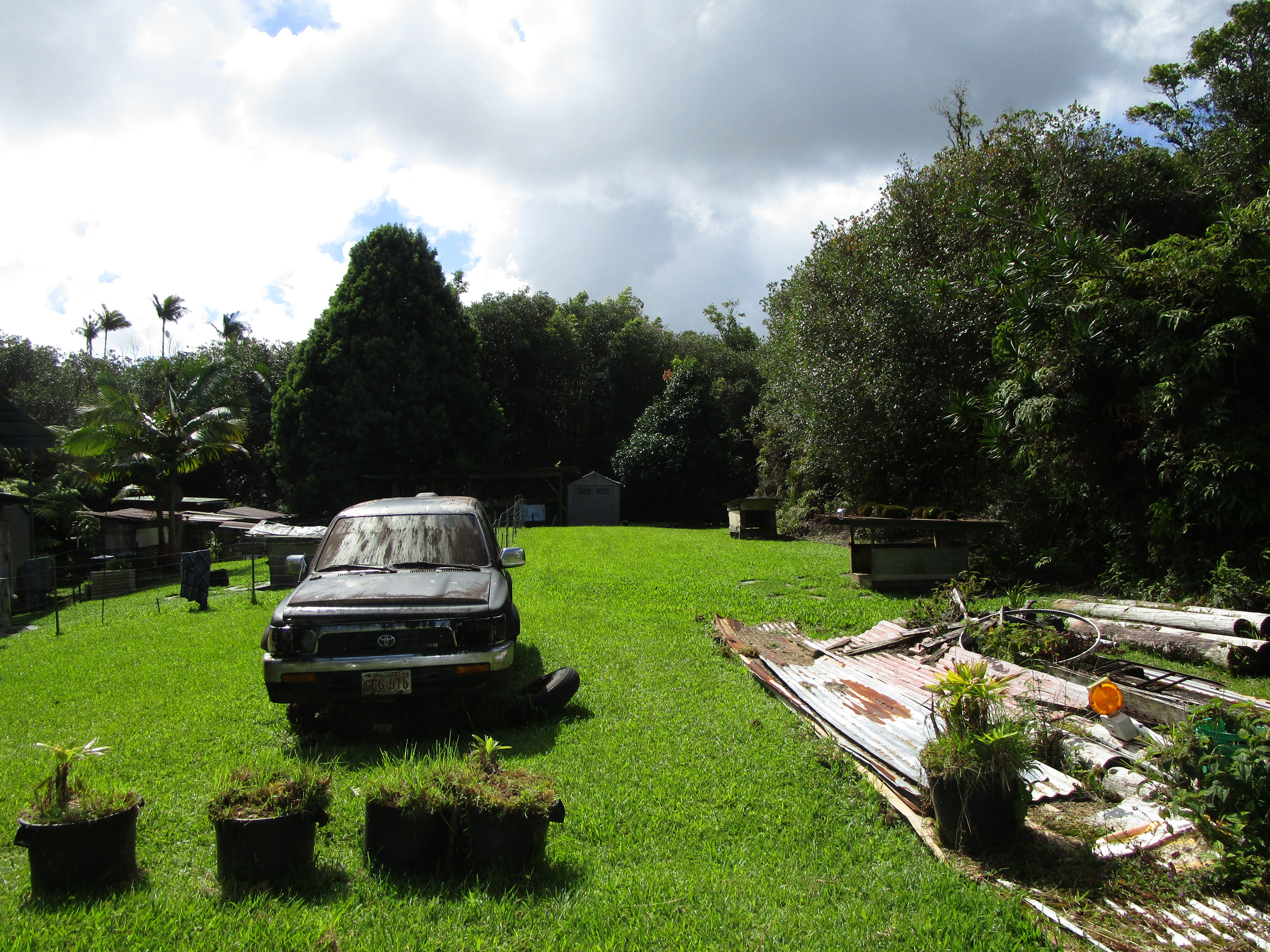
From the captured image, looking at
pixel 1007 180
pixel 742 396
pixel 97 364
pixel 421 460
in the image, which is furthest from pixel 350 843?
pixel 97 364

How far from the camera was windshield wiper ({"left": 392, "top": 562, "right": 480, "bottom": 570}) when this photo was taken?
20.4ft

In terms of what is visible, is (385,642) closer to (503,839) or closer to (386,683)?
(386,683)

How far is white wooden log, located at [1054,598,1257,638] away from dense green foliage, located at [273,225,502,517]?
86.5 ft

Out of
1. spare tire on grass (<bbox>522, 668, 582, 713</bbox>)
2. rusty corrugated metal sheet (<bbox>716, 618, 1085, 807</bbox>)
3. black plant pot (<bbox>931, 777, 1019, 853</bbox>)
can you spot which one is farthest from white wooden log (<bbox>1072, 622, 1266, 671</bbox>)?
spare tire on grass (<bbox>522, 668, 582, 713</bbox>)

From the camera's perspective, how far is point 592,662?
23.9 ft

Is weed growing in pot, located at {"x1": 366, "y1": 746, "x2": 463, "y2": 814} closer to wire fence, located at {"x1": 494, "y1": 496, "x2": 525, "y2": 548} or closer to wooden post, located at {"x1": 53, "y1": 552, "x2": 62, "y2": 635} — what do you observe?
Answer: wooden post, located at {"x1": 53, "y1": 552, "x2": 62, "y2": 635}

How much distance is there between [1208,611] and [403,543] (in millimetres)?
7447

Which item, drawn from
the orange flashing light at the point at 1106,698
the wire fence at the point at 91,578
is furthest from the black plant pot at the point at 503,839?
the wire fence at the point at 91,578

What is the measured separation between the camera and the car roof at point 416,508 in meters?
6.89

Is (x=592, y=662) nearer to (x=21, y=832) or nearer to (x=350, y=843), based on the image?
(x=350, y=843)

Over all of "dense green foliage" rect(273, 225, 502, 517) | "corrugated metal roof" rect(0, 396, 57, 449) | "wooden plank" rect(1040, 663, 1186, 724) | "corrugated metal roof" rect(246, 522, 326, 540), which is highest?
"dense green foliage" rect(273, 225, 502, 517)

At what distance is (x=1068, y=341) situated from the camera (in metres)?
10.3

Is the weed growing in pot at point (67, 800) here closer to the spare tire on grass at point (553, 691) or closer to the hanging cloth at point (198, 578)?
the spare tire on grass at point (553, 691)

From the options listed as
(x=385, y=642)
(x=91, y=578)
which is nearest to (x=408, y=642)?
(x=385, y=642)
